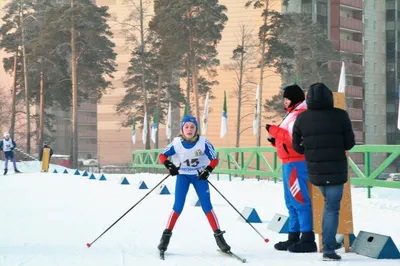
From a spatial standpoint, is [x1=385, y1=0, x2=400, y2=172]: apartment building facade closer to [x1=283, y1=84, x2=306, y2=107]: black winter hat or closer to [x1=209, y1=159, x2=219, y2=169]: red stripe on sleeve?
[x1=283, y1=84, x2=306, y2=107]: black winter hat

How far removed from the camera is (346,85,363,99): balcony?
220 feet

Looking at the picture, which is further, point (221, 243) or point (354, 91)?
point (354, 91)

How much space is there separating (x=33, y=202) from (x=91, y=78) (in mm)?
37906

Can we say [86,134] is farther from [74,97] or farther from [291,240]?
[291,240]

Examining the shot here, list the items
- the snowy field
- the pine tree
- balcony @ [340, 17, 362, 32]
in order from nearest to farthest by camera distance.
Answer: the snowy field, the pine tree, balcony @ [340, 17, 362, 32]

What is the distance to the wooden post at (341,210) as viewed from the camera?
23.1 feet

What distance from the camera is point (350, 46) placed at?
222 ft

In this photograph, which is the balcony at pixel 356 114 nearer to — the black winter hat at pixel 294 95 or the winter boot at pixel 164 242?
the black winter hat at pixel 294 95

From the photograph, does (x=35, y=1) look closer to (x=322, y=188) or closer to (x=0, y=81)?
(x=0, y=81)

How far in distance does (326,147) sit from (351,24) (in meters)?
65.0

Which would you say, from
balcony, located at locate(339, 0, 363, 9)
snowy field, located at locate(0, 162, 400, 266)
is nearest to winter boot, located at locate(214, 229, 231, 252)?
snowy field, located at locate(0, 162, 400, 266)

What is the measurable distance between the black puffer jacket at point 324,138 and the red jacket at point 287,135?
1.68 feet

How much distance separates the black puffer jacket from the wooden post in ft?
2.17

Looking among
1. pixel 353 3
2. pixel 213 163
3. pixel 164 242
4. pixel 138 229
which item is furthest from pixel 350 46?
pixel 164 242
